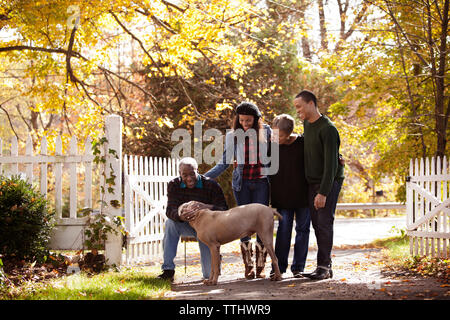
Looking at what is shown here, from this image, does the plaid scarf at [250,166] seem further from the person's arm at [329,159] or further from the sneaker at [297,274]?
the sneaker at [297,274]

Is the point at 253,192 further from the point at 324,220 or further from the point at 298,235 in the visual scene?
the point at 324,220

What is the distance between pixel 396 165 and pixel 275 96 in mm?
5585

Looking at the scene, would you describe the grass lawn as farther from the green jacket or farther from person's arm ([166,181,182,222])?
the green jacket

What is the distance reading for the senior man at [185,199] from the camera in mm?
5738

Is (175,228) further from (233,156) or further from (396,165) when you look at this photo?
(396,165)

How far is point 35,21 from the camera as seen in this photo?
9.41m

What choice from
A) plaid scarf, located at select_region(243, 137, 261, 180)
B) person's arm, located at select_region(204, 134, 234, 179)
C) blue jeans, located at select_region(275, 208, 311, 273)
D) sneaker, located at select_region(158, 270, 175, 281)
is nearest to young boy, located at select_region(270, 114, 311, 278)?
blue jeans, located at select_region(275, 208, 311, 273)

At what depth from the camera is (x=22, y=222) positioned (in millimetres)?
6285

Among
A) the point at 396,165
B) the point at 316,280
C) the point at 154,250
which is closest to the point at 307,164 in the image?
the point at 316,280

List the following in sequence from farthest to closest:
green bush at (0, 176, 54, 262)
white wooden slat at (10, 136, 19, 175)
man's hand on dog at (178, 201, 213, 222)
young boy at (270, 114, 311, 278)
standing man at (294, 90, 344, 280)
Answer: white wooden slat at (10, 136, 19, 175)
green bush at (0, 176, 54, 262)
young boy at (270, 114, 311, 278)
standing man at (294, 90, 344, 280)
man's hand on dog at (178, 201, 213, 222)

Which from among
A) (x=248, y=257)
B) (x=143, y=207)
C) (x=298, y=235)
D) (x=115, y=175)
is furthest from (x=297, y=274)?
(x=143, y=207)

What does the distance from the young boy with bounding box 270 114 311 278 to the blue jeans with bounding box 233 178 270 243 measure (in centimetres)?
11

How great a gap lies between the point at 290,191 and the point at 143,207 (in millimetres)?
3023

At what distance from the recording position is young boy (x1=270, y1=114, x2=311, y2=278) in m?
5.96
